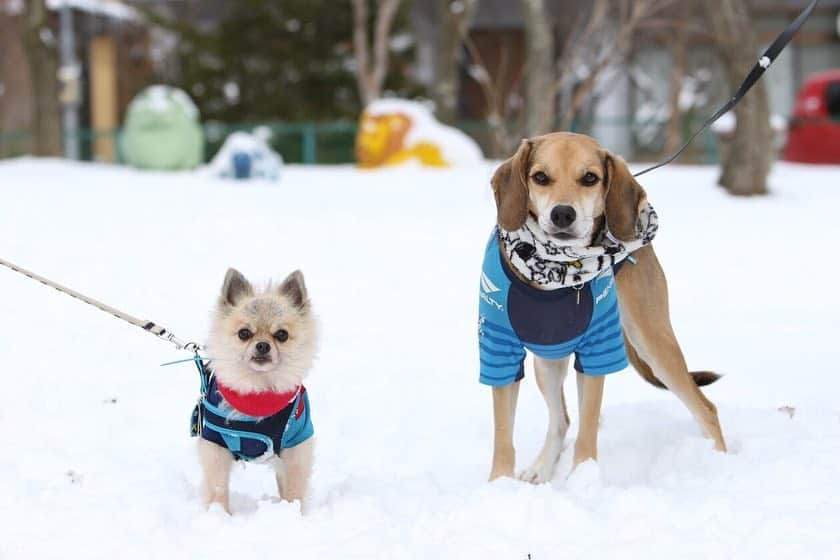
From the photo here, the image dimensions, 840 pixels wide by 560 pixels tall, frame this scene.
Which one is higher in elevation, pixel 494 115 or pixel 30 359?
pixel 494 115

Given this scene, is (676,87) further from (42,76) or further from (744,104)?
(42,76)

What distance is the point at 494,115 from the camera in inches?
536

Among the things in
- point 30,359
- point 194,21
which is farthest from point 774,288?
point 194,21

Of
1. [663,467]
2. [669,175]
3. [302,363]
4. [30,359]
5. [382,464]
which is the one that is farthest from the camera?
[669,175]

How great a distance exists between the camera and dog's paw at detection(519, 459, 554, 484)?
15.2 feet

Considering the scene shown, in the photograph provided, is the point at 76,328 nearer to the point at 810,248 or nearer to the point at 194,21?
the point at 810,248

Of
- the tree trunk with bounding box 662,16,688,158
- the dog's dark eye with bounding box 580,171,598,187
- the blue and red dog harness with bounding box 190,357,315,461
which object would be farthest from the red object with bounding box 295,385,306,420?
the tree trunk with bounding box 662,16,688,158

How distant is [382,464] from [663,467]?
125 centimetres

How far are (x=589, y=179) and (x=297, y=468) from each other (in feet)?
5.01

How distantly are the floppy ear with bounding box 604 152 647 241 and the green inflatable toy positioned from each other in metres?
15.3

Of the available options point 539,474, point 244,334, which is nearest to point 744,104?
point 539,474

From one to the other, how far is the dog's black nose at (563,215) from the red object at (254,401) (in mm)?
1187

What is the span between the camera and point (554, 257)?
3.96 metres

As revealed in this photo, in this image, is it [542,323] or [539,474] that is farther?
[539,474]
